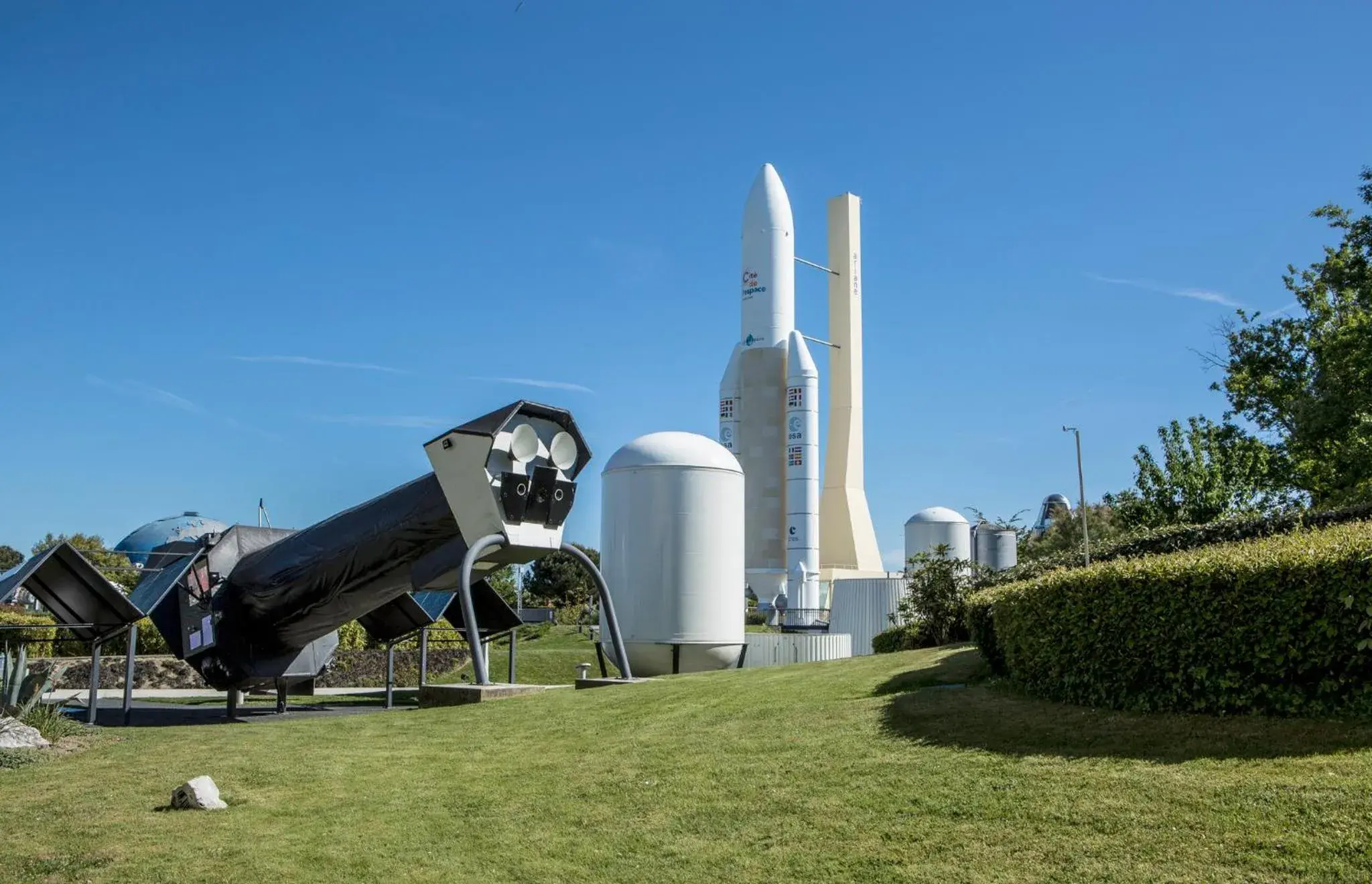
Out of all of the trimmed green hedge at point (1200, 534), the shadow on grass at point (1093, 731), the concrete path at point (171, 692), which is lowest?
the concrete path at point (171, 692)

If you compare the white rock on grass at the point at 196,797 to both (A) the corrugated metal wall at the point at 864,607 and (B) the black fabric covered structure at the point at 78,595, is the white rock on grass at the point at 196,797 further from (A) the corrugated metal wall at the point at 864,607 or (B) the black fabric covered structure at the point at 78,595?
(A) the corrugated metal wall at the point at 864,607

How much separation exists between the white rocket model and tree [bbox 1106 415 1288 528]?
2101 centimetres

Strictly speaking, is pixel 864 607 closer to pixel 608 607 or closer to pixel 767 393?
pixel 608 607

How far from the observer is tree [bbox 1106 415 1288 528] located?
28906 mm

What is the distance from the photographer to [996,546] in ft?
160

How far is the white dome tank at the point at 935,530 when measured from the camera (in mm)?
53781

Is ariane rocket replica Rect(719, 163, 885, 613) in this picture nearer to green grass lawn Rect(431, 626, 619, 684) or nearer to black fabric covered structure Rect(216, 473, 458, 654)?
green grass lawn Rect(431, 626, 619, 684)

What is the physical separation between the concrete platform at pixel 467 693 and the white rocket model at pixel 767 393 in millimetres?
34400

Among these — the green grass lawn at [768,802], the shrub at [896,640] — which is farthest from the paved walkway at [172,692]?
the green grass lawn at [768,802]

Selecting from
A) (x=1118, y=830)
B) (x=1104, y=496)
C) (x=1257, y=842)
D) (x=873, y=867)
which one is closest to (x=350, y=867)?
(x=873, y=867)

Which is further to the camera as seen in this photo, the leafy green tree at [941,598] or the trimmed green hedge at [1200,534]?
the leafy green tree at [941,598]

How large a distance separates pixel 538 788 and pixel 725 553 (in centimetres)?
1353

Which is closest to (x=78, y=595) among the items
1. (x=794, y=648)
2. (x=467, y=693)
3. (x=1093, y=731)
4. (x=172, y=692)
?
(x=467, y=693)

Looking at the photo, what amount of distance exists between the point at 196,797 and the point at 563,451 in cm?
775
